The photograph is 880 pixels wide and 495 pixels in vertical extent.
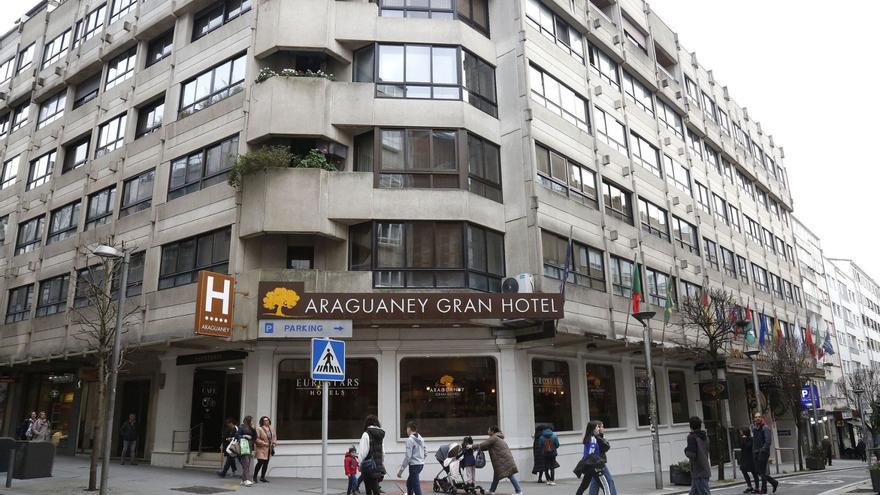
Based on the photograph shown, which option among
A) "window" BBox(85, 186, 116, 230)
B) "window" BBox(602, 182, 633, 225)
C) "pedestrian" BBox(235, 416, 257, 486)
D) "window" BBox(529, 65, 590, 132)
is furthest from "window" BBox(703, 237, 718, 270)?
"window" BBox(85, 186, 116, 230)

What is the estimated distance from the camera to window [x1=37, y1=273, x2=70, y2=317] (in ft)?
89.3

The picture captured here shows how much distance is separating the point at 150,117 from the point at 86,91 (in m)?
7.06

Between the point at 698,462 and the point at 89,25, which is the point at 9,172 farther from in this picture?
the point at 698,462

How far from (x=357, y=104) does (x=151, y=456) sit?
46.8 feet

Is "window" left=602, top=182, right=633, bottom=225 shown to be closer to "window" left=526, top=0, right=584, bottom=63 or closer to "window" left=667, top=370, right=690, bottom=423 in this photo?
"window" left=526, top=0, right=584, bottom=63

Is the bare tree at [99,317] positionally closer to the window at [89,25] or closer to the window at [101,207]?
the window at [101,207]

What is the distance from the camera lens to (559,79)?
80.6ft

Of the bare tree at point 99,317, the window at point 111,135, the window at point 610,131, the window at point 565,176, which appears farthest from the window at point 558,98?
the window at point 111,135

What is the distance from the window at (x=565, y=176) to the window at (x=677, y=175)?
8868mm

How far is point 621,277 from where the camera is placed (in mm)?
25625

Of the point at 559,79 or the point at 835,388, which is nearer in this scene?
the point at 559,79

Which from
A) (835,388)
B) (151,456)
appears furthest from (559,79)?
(835,388)

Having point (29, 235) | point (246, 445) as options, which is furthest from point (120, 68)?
point (246, 445)

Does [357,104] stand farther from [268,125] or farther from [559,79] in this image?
[559,79]
